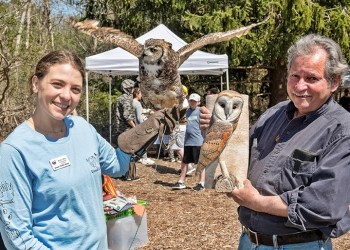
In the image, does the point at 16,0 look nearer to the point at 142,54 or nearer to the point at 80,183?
the point at 142,54

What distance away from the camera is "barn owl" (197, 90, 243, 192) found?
2.09 m

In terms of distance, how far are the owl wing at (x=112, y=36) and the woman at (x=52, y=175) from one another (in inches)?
41.6

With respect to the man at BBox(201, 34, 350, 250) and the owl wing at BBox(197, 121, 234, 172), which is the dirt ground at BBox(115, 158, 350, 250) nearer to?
the owl wing at BBox(197, 121, 234, 172)

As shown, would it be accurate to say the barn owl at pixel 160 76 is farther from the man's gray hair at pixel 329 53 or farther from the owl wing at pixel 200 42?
the man's gray hair at pixel 329 53

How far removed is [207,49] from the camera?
11.9m

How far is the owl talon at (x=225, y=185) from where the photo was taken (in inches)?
79.7

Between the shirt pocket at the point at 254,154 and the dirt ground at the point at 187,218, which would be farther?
the dirt ground at the point at 187,218

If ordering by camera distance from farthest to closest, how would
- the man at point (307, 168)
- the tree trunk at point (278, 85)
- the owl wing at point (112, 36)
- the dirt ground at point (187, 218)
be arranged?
1. the tree trunk at point (278, 85)
2. the dirt ground at point (187, 218)
3. the owl wing at point (112, 36)
4. the man at point (307, 168)

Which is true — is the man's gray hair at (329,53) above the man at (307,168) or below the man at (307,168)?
above

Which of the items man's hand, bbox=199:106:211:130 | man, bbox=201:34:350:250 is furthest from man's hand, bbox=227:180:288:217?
man's hand, bbox=199:106:211:130

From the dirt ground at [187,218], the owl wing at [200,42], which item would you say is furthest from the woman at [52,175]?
the dirt ground at [187,218]

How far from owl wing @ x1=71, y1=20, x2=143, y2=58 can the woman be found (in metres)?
1.06

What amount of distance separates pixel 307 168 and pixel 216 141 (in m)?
0.40

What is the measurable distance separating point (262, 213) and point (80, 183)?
757 mm
